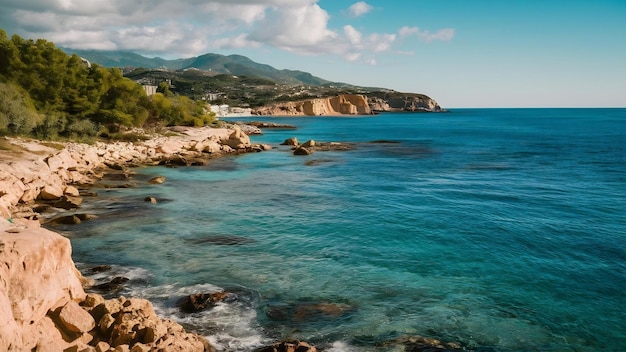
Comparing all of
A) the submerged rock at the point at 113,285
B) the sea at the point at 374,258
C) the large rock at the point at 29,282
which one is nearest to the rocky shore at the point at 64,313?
the large rock at the point at 29,282

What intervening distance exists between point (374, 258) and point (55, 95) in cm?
4878

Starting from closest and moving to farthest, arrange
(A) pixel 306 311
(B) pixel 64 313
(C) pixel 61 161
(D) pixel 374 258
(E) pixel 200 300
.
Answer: (B) pixel 64 313 < (A) pixel 306 311 < (E) pixel 200 300 < (D) pixel 374 258 < (C) pixel 61 161

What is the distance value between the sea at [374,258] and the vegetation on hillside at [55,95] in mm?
17414

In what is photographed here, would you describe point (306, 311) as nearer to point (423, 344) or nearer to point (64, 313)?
point (423, 344)

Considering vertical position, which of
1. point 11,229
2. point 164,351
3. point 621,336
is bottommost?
point 621,336

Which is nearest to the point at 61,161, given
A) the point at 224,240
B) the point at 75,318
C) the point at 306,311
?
the point at 224,240

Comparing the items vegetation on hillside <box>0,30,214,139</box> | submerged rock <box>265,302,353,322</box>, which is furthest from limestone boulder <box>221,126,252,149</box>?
A: submerged rock <box>265,302,353,322</box>

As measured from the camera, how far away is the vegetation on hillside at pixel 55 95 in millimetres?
45094

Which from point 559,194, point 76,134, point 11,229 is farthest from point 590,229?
point 76,134

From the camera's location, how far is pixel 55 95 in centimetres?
5216

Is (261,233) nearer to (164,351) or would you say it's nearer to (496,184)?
(164,351)

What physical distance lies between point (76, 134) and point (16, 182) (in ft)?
85.4

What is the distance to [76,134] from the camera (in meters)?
51.6

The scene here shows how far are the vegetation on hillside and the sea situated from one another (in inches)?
686
